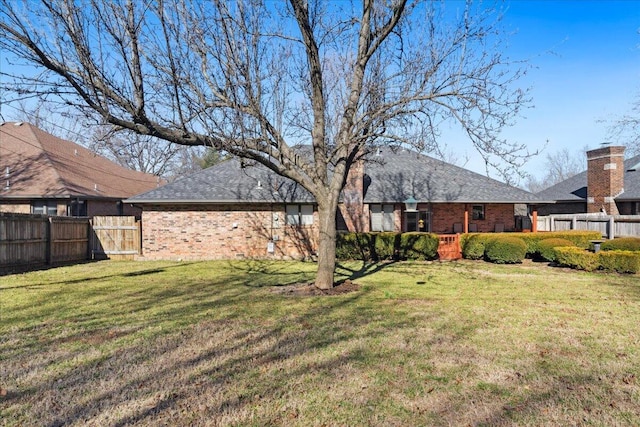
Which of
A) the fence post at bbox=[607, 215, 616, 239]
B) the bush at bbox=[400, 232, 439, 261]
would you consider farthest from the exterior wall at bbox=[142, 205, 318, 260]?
the fence post at bbox=[607, 215, 616, 239]

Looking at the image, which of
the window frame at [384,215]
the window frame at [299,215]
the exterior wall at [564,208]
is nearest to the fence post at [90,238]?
the window frame at [299,215]

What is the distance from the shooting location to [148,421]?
11.0 ft

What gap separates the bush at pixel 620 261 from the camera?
12.1 m

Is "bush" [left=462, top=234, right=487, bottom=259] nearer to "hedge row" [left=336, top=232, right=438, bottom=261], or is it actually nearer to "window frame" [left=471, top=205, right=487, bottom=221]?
"hedge row" [left=336, top=232, right=438, bottom=261]

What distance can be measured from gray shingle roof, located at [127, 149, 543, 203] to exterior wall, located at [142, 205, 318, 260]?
0.51 m

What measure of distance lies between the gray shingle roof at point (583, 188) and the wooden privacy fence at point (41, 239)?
80.9 ft

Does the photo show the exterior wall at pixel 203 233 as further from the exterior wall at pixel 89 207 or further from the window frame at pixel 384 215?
the window frame at pixel 384 215

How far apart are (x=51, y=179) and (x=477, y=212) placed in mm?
19525

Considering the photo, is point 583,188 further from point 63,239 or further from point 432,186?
point 63,239

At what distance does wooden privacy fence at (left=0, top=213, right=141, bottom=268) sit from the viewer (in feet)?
43.3

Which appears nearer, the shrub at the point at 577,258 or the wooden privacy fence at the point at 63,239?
the shrub at the point at 577,258

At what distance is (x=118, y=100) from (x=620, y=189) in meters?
23.9

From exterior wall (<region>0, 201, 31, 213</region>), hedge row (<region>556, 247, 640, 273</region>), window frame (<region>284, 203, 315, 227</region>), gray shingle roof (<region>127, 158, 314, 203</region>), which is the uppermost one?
gray shingle roof (<region>127, 158, 314, 203</region>)

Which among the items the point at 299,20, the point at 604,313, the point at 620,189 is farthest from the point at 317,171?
the point at 620,189
